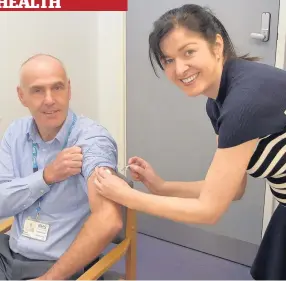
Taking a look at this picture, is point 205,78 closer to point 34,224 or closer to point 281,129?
point 281,129

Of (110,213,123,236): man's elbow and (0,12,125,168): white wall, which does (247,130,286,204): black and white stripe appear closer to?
(110,213,123,236): man's elbow

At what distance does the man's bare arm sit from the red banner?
1532mm

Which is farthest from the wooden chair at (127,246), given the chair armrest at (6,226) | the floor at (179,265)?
the floor at (179,265)

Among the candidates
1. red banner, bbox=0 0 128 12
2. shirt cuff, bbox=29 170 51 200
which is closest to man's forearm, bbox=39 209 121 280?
shirt cuff, bbox=29 170 51 200

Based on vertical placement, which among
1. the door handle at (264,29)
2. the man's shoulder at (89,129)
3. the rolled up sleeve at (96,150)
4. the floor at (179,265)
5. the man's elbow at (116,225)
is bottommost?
the floor at (179,265)

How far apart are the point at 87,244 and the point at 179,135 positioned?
1567 millimetres

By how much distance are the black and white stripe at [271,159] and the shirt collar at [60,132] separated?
0.74 meters

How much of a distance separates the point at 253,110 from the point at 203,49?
0.29 m

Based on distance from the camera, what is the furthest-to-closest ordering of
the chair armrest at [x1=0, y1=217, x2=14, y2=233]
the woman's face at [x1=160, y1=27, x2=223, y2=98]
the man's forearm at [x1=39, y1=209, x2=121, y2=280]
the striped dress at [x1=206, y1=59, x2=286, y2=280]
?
the chair armrest at [x1=0, y1=217, x2=14, y2=233], the man's forearm at [x1=39, y1=209, x2=121, y2=280], the woman's face at [x1=160, y1=27, x2=223, y2=98], the striped dress at [x1=206, y1=59, x2=286, y2=280]

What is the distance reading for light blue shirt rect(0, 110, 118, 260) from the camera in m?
1.70

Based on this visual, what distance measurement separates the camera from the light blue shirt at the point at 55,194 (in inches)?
67.0

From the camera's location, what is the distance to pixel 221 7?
105 inches

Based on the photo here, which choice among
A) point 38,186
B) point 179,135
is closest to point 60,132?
point 38,186

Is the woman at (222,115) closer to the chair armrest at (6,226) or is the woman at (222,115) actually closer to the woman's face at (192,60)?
the woman's face at (192,60)
